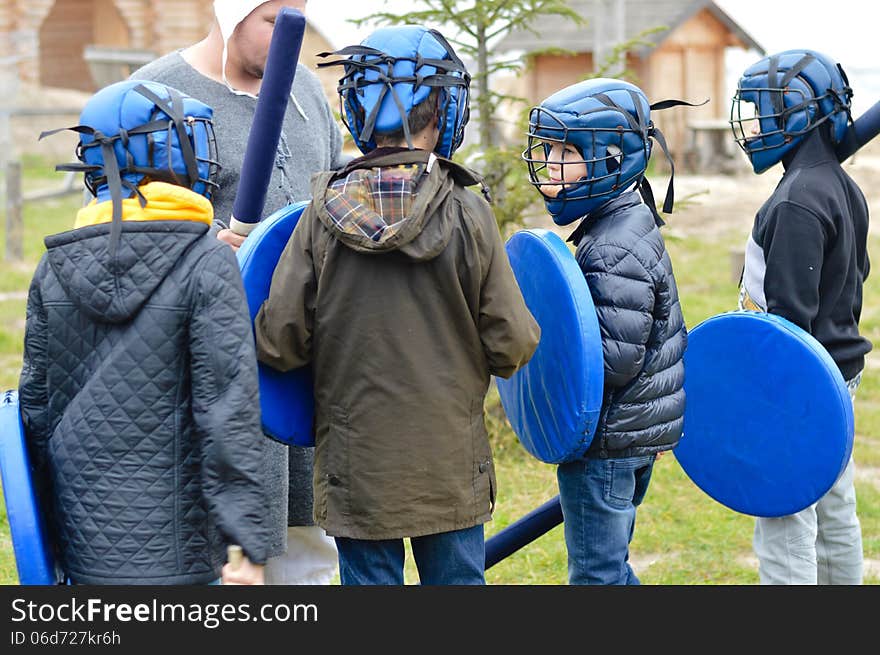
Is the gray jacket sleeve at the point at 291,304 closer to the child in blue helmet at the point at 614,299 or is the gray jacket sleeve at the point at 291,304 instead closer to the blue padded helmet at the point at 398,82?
the blue padded helmet at the point at 398,82

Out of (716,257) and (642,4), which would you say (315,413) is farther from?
(642,4)

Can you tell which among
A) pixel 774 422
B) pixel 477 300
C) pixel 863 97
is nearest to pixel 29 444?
pixel 477 300

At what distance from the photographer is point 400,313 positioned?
2682mm

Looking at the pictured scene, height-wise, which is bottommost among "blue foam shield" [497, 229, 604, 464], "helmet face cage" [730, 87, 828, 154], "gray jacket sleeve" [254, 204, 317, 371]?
"blue foam shield" [497, 229, 604, 464]

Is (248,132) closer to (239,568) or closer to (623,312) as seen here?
(623,312)

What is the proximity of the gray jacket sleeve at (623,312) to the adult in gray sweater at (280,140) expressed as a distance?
937mm

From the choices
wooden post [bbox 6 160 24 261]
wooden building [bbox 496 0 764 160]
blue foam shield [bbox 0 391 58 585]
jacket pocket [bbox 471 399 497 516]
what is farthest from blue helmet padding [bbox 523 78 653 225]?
wooden building [bbox 496 0 764 160]

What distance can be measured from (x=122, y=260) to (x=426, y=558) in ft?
3.21

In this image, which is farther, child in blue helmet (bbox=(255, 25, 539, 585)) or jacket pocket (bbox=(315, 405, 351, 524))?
jacket pocket (bbox=(315, 405, 351, 524))

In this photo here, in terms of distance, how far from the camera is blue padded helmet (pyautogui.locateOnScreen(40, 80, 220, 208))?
2.56m

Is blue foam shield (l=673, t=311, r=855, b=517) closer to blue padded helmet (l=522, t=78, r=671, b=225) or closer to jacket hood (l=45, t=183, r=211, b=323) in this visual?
blue padded helmet (l=522, t=78, r=671, b=225)

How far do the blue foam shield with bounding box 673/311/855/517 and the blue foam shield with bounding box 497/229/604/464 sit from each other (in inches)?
22.4

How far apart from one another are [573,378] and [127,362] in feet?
3.61
